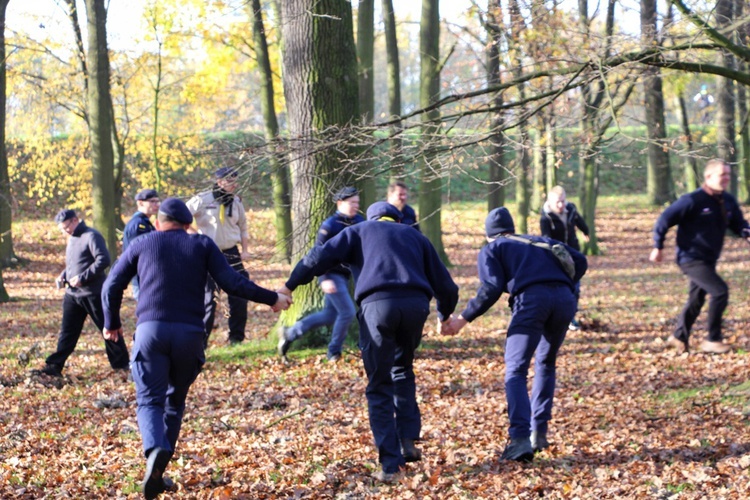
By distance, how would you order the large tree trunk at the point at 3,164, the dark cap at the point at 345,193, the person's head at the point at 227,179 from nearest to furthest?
the person's head at the point at 227,179
the dark cap at the point at 345,193
the large tree trunk at the point at 3,164

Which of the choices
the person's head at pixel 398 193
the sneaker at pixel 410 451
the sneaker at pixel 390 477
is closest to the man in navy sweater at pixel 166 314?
the sneaker at pixel 390 477

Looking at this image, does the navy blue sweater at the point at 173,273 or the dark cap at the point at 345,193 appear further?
the dark cap at the point at 345,193

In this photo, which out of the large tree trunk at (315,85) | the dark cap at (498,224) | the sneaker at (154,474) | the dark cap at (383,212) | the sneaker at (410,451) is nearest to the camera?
the sneaker at (154,474)

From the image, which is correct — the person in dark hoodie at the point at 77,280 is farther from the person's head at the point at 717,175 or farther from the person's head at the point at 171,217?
the person's head at the point at 717,175

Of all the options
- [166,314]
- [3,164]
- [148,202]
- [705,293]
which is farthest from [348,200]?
[3,164]

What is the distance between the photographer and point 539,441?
20.8 feet

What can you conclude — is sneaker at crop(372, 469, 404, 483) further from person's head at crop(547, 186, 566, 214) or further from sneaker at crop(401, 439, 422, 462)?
person's head at crop(547, 186, 566, 214)

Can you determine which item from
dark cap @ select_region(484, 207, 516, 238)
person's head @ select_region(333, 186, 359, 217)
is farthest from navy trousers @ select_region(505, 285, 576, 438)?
person's head @ select_region(333, 186, 359, 217)

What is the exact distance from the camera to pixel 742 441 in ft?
21.4

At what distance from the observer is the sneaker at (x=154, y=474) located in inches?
204

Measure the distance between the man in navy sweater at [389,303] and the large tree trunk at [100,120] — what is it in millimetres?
10469

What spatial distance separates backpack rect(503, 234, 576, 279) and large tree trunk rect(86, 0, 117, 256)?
10868mm

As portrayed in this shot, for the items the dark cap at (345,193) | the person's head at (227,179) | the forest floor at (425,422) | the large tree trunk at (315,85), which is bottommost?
the forest floor at (425,422)

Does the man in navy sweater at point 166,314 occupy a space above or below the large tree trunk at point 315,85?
below
